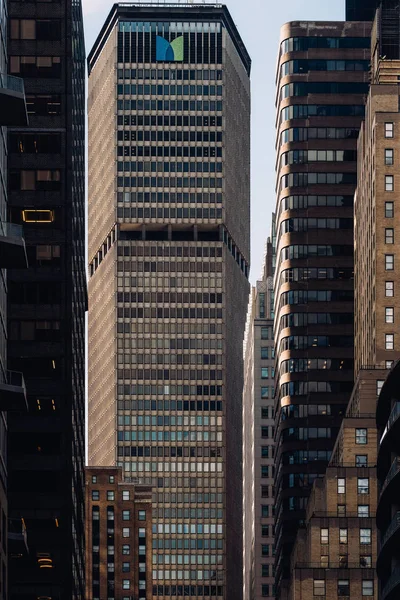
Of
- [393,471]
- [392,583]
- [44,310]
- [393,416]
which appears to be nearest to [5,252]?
[393,416]

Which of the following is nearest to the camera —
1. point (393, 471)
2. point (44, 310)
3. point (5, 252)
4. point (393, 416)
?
point (5, 252)

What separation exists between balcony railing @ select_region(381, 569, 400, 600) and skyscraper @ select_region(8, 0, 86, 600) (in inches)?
1468

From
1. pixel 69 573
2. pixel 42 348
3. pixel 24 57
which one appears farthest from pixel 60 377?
pixel 24 57

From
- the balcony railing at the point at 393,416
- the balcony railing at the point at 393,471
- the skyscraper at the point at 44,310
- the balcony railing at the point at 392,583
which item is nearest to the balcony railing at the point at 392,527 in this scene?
the balcony railing at the point at 393,471

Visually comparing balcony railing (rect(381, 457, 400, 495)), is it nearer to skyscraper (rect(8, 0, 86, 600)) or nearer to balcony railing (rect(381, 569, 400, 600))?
balcony railing (rect(381, 569, 400, 600))

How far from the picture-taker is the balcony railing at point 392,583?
140175 millimetres

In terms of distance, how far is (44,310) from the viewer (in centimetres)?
18738

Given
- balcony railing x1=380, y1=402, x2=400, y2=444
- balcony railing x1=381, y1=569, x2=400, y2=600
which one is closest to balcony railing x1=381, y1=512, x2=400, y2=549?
balcony railing x1=381, y1=569, x2=400, y2=600

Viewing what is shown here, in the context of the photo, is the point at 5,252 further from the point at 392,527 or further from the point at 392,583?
the point at 392,583

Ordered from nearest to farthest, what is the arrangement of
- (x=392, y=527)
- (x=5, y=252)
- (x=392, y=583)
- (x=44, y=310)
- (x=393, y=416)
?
1. (x=5, y=252)
2. (x=393, y=416)
3. (x=392, y=583)
4. (x=392, y=527)
5. (x=44, y=310)

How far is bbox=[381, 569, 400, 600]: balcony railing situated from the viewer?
140175 mm

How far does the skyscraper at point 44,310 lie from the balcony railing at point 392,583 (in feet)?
122

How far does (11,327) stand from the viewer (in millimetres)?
186125

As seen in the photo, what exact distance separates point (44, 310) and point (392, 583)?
56.6m
